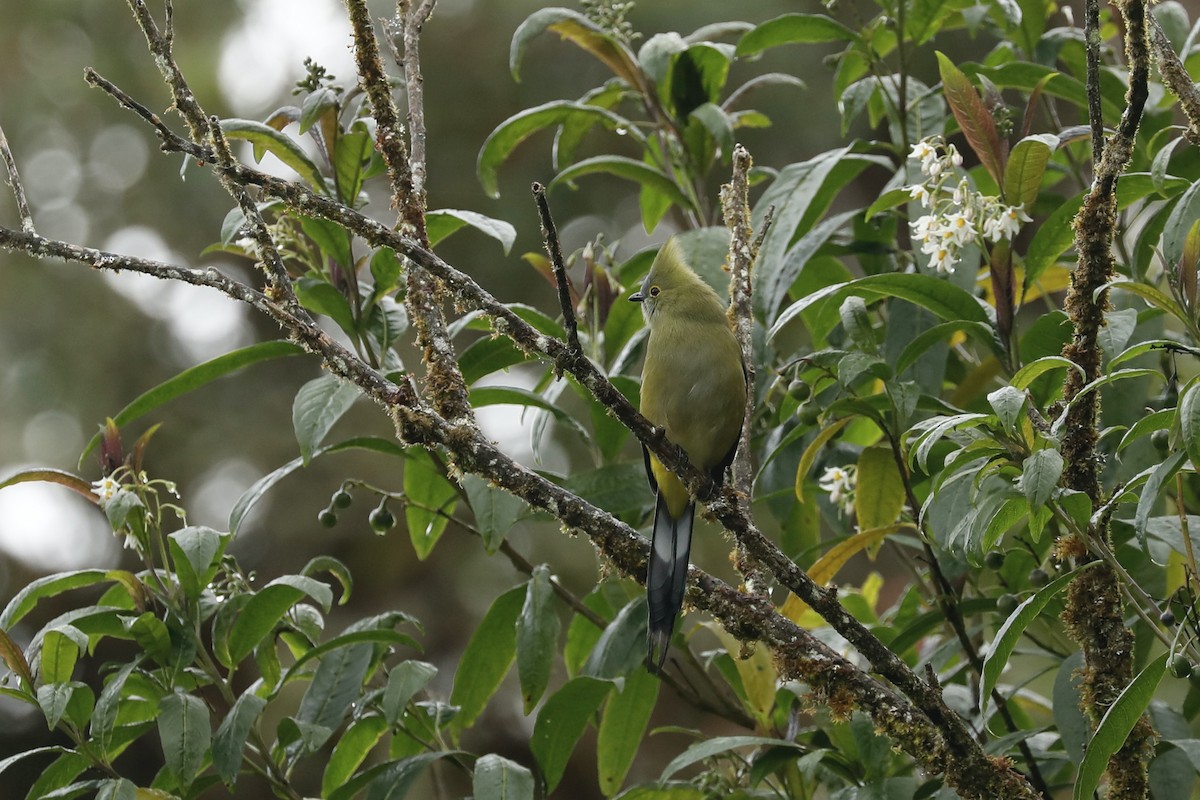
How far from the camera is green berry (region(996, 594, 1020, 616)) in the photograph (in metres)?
2.22

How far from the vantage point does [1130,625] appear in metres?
2.24

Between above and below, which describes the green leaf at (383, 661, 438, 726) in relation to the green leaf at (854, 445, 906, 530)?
below

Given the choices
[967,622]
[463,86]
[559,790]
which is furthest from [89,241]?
[967,622]

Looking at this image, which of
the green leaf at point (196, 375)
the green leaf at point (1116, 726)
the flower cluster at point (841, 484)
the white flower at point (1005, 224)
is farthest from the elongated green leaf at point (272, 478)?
the green leaf at point (1116, 726)

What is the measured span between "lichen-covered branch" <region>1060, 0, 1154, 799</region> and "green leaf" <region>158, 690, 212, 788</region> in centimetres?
157

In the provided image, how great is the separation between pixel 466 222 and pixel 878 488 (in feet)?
3.41

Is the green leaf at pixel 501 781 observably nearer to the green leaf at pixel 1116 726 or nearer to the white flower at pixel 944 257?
the green leaf at pixel 1116 726

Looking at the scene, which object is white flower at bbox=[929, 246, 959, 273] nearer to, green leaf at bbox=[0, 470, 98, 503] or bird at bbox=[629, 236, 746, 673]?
bird at bbox=[629, 236, 746, 673]

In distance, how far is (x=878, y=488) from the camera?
2340 mm

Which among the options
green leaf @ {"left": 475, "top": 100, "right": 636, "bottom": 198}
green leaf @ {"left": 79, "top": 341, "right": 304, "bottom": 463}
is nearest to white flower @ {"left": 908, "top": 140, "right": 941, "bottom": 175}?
green leaf @ {"left": 475, "top": 100, "right": 636, "bottom": 198}

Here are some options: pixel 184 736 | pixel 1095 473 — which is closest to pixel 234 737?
pixel 184 736

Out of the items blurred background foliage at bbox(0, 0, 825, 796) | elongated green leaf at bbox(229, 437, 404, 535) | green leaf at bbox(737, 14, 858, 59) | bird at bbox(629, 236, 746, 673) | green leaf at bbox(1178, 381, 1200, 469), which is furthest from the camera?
blurred background foliage at bbox(0, 0, 825, 796)

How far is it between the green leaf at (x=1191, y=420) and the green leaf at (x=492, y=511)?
1.19 meters

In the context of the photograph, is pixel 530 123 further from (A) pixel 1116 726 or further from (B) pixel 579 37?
(A) pixel 1116 726
